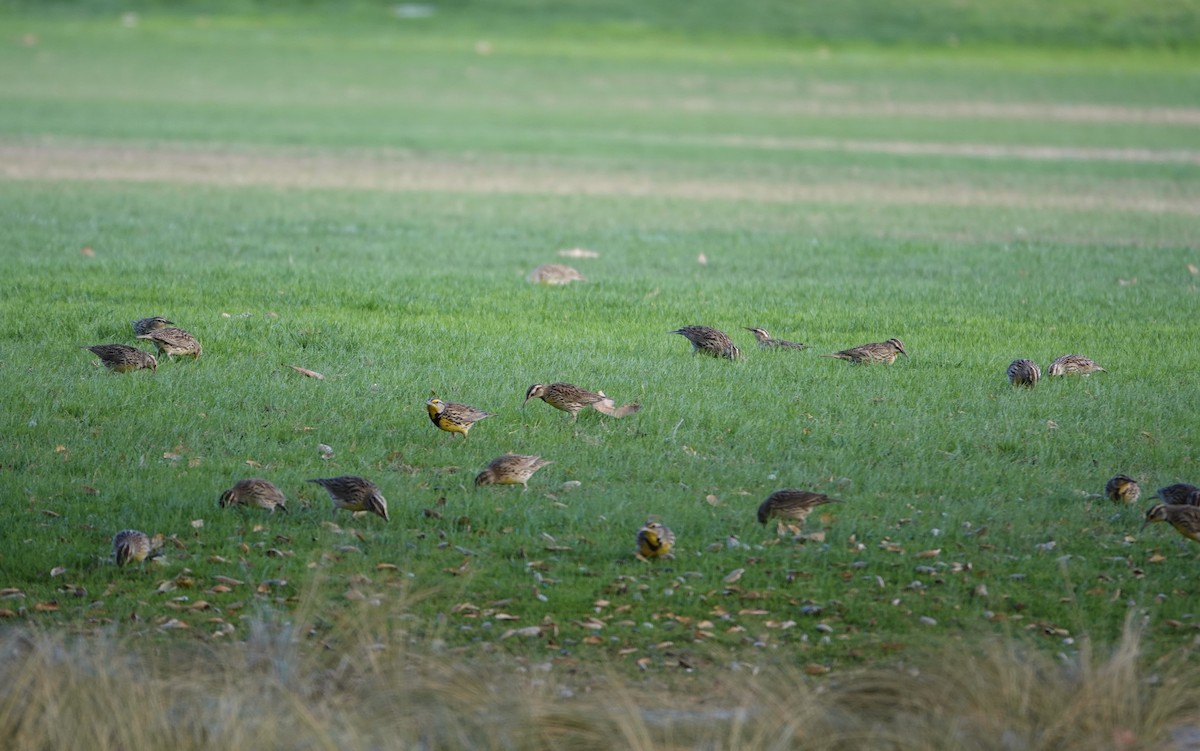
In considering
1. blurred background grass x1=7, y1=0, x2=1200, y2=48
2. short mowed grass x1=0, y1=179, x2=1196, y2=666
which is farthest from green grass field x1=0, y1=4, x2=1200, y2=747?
blurred background grass x1=7, y1=0, x2=1200, y2=48

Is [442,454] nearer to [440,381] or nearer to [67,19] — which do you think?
[440,381]

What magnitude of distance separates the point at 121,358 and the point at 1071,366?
8128 mm

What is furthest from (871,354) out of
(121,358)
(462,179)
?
(462,179)

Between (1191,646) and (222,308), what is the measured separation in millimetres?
10488

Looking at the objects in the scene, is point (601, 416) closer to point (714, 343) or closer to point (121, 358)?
point (714, 343)

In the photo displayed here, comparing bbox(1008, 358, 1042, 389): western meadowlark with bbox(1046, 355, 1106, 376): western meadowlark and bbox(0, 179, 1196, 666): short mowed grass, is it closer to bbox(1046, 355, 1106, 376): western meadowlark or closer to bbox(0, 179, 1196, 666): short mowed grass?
bbox(0, 179, 1196, 666): short mowed grass

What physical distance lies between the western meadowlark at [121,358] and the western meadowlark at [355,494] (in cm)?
367

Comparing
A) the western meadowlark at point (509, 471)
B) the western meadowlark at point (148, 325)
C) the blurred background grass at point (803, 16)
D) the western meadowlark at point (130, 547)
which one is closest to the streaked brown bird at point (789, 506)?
the western meadowlark at point (509, 471)

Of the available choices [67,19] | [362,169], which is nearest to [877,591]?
[362,169]

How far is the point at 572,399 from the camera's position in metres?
10.3

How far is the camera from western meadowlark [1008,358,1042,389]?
11.5 m

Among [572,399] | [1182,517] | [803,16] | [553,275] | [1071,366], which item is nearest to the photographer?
[1182,517]

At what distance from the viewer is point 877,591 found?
761cm

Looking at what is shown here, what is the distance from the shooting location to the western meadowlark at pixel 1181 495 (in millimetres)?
8406
